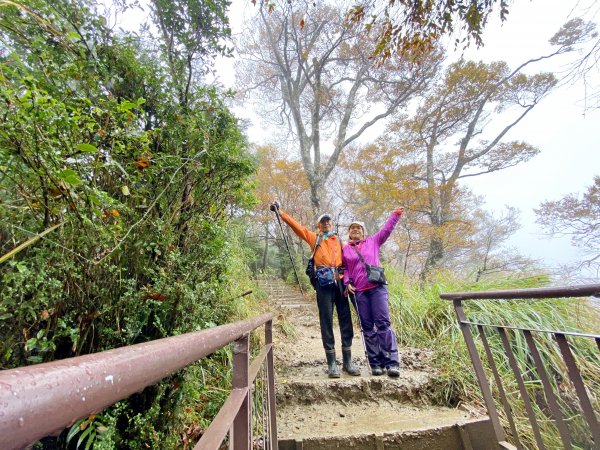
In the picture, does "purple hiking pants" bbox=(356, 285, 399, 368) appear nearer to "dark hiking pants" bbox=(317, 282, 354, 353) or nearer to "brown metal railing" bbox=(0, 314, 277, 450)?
"dark hiking pants" bbox=(317, 282, 354, 353)

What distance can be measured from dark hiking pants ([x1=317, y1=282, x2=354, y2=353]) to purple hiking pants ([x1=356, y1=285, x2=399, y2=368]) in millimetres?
150

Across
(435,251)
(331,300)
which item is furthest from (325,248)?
(435,251)

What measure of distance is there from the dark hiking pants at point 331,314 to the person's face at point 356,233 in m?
0.57

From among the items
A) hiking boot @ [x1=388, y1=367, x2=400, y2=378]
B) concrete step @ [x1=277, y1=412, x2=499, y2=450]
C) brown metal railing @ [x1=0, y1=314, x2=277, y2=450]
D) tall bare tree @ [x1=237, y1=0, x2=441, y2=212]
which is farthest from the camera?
tall bare tree @ [x1=237, y1=0, x2=441, y2=212]

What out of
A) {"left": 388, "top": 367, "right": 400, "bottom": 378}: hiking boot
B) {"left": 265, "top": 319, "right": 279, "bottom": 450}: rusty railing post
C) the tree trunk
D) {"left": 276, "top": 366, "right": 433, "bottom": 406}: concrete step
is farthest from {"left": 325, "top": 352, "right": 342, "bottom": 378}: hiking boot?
the tree trunk

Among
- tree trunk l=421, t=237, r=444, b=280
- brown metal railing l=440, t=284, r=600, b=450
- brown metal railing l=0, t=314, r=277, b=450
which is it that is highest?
tree trunk l=421, t=237, r=444, b=280

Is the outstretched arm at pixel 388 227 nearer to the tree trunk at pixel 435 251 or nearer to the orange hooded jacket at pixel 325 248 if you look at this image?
the orange hooded jacket at pixel 325 248

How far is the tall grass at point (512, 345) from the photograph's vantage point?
7.63 feet

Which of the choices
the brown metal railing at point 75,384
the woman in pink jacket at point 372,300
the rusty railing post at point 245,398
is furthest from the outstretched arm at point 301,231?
the brown metal railing at point 75,384

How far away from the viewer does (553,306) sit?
3160mm

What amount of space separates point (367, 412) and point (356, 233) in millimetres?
1695

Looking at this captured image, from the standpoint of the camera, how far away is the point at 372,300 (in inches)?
116

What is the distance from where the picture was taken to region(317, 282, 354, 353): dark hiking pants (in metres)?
2.93

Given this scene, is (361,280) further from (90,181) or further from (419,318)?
(90,181)
